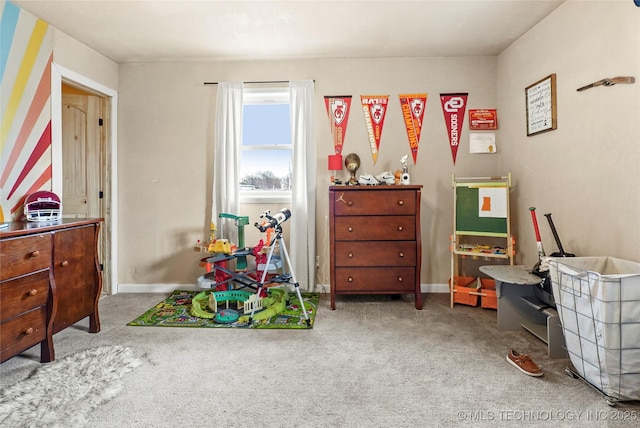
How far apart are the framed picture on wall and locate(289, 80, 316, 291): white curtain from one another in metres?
2.08

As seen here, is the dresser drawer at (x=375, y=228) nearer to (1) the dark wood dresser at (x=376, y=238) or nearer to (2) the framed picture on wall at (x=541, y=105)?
(1) the dark wood dresser at (x=376, y=238)

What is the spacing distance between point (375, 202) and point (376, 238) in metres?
0.34

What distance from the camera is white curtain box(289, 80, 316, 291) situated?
3.63 m

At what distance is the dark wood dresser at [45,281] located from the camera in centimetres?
192

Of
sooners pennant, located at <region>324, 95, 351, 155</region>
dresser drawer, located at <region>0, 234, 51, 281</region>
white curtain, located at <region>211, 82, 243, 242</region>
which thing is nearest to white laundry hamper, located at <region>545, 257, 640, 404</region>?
sooners pennant, located at <region>324, 95, 351, 155</region>

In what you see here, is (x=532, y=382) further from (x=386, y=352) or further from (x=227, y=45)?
(x=227, y=45)

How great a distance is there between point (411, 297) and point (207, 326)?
204cm

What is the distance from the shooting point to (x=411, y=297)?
353cm

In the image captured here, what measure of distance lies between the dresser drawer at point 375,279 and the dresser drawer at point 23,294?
218 centimetres

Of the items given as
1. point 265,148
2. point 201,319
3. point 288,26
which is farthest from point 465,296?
point 288,26

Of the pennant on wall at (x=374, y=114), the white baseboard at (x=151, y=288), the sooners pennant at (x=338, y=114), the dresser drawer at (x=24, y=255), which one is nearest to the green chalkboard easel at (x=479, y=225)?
the pennant on wall at (x=374, y=114)

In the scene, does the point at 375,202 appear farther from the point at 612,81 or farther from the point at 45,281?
the point at 45,281

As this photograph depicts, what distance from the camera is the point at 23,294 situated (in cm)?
201

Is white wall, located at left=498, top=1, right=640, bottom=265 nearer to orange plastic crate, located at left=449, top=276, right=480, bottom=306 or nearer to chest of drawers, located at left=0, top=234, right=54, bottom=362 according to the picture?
orange plastic crate, located at left=449, top=276, right=480, bottom=306
